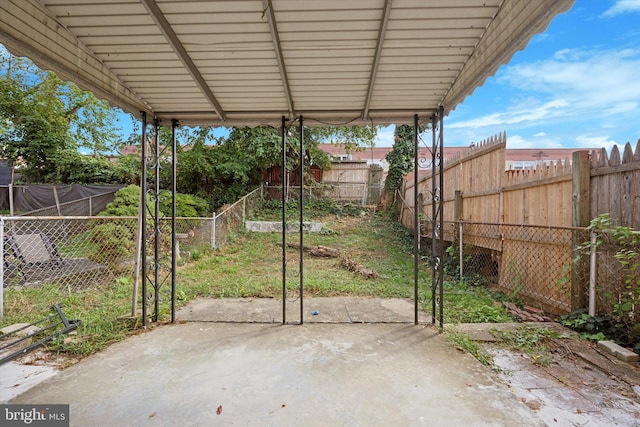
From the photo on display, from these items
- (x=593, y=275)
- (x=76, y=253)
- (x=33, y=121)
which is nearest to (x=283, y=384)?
(x=593, y=275)

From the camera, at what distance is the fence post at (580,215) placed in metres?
3.32

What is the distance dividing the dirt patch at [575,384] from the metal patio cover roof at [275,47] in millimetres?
2374

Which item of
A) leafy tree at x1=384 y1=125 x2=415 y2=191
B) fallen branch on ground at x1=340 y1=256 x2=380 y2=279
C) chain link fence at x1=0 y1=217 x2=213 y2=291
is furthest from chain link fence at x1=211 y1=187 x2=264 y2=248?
leafy tree at x1=384 y1=125 x2=415 y2=191

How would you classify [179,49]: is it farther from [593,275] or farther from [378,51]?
[593,275]

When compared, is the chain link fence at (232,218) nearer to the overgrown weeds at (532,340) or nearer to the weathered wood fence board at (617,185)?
the overgrown weeds at (532,340)

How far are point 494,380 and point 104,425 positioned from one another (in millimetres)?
2651

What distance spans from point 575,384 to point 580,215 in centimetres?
188

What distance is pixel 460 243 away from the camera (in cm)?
570

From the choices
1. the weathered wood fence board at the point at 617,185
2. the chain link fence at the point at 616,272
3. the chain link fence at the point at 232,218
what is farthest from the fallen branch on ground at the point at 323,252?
the weathered wood fence board at the point at 617,185

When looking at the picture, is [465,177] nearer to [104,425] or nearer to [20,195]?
[104,425]

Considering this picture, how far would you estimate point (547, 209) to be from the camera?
391 cm

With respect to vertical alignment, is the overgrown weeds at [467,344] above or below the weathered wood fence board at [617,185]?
below

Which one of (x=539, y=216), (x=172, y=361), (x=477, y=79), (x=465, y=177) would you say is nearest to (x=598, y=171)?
(x=539, y=216)

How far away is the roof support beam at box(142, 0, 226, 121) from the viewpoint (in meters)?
1.94
